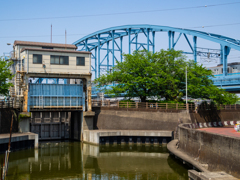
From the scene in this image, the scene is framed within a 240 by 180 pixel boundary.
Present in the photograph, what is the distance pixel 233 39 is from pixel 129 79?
34406 mm

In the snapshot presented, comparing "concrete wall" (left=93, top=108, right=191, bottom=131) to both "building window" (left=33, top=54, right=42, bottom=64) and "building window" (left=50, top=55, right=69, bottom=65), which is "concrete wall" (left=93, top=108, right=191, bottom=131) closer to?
"building window" (left=50, top=55, right=69, bottom=65)

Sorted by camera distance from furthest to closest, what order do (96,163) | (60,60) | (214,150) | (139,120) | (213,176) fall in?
1. (139,120)
2. (60,60)
3. (96,163)
4. (214,150)
5. (213,176)

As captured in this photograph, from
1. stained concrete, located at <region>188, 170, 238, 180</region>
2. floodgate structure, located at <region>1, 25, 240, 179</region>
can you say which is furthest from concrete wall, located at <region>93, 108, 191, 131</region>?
stained concrete, located at <region>188, 170, 238, 180</region>

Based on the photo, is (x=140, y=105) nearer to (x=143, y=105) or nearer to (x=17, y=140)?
(x=143, y=105)

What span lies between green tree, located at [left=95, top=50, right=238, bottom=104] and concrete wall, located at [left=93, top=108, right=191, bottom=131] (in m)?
4.53

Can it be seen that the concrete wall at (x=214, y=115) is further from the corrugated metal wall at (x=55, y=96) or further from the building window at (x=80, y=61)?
the building window at (x=80, y=61)

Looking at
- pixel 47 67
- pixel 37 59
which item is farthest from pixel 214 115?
pixel 37 59

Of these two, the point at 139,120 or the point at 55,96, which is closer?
the point at 55,96

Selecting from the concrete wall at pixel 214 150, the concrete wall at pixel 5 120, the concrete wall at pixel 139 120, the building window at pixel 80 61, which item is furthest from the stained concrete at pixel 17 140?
the concrete wall at pixel 214 150

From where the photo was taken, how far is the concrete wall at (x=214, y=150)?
51.5 ft

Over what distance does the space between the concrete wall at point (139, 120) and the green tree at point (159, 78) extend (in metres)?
4.53

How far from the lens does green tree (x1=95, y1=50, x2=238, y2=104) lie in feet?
141

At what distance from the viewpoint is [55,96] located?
38.2 meters

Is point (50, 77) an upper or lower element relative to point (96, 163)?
upper
